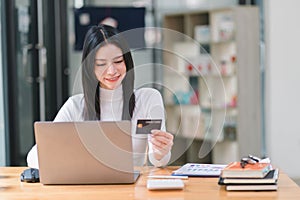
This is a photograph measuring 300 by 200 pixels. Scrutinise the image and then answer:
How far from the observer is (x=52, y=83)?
593 centimetres

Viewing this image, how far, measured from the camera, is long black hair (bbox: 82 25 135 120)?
2803 mm

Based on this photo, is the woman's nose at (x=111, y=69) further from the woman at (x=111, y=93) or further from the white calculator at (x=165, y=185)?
the white calculator at (x=165, y=185)

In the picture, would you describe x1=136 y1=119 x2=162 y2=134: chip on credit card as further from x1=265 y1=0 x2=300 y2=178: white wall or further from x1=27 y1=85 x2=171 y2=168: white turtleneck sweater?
x1=265 y1=0 x2=300 y2=178: white wall

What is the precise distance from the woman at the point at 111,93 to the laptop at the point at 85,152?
1.06ft

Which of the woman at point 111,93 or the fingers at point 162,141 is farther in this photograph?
the woman at point 111,93

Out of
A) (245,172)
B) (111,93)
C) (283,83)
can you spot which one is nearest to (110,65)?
(111,93)

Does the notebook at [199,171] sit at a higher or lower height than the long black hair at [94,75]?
lower

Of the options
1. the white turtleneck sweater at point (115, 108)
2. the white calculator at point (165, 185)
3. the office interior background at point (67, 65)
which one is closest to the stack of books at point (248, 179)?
the white calculator at point (165, 185)

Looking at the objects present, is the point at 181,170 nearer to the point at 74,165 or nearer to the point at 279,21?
the point at 74,165

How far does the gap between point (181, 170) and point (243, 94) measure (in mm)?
3441

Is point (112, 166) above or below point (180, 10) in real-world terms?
below

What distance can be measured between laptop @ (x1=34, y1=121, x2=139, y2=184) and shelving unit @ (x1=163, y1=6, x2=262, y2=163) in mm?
3260

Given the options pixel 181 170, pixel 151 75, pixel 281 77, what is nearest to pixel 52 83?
pixel 151 75

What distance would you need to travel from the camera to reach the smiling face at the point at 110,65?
274 centimetres
